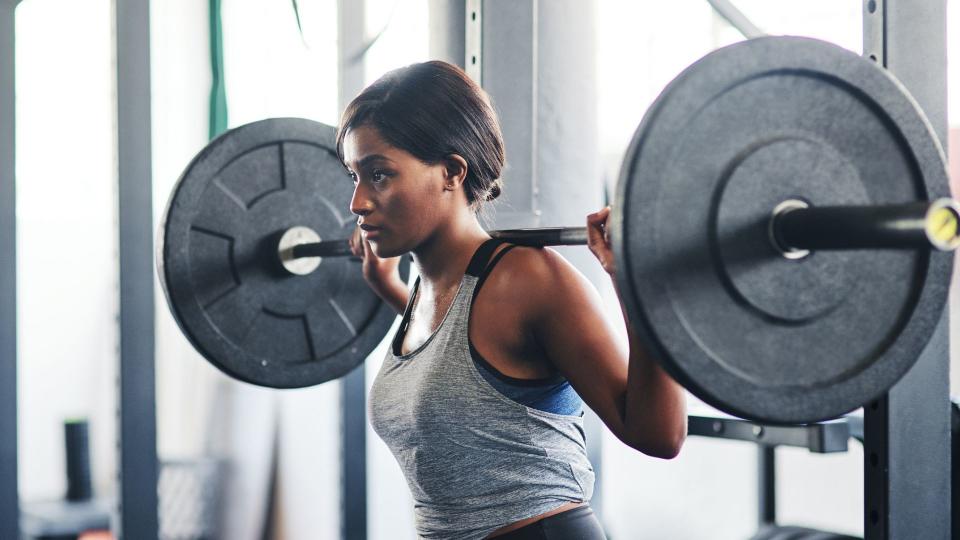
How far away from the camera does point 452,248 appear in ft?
4.54

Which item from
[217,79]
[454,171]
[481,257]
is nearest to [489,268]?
[481,257]

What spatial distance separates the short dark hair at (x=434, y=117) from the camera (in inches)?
52.7

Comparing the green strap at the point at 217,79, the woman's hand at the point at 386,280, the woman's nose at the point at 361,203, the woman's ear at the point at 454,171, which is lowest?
the woman's hand at the point at 386,280

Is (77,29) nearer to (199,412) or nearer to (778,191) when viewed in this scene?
(199,412)

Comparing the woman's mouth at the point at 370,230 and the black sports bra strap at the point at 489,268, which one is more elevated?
the woman's mouth at the point at 370,230

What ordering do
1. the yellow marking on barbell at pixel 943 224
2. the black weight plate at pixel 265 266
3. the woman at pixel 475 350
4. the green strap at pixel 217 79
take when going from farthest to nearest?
the green strap at pixel 217 79
the black weight plate at pixel 265 266
the woman at pixel 475 350
the yellow marking on barbell at pixel 943 224

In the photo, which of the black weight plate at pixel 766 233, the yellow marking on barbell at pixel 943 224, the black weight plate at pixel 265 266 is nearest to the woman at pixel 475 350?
the black weight plate at pixel 766 233

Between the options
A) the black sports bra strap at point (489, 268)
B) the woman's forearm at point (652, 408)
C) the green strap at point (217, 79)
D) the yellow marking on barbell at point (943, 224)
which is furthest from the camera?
the green strap at point (217, 79)

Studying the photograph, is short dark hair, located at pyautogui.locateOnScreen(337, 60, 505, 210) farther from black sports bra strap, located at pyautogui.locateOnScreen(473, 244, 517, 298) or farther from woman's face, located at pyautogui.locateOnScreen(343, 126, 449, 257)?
black sports bra strap, located at pyautogui.locateOnScreen(473, 244, 517, 298)

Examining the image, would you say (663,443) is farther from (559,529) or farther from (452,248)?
(452,248)

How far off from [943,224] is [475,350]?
62cm

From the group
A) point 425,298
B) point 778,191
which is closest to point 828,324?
point 778,191

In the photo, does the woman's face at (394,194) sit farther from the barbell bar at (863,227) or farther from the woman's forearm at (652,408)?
the barbell bar at (863,227)

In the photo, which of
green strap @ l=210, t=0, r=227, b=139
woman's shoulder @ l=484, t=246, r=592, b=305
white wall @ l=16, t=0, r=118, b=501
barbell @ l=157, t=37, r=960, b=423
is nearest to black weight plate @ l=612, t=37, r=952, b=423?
barbell @ l=157, t=37, r=960, b=423
